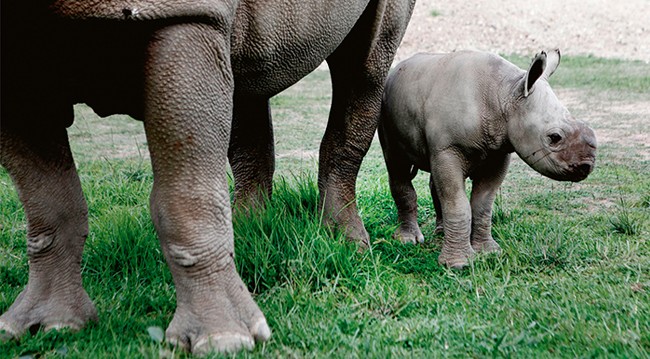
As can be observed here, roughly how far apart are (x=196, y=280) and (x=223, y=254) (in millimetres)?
135

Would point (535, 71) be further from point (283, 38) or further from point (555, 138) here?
point (283, 38)

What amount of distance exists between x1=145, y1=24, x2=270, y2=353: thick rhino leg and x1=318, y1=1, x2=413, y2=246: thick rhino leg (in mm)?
1467

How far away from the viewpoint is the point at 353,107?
462 centimetres

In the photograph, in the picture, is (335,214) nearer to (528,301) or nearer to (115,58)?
(528,301)

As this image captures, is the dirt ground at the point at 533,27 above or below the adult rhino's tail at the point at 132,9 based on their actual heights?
below

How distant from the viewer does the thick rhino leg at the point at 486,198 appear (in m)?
4.43

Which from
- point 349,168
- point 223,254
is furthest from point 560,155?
point 223,254

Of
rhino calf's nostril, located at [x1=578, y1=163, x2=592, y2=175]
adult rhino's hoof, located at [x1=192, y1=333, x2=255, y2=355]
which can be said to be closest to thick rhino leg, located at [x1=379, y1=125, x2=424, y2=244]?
rhino calf's nostril, located at [x1=578, y1=163, x2=592, y2=175]

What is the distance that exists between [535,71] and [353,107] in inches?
41.0

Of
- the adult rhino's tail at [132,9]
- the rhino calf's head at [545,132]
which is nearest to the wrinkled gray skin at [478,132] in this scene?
the rhino calf's head at [545,132]

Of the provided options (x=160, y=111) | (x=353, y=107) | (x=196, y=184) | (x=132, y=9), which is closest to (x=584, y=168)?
(x=353, y=107)

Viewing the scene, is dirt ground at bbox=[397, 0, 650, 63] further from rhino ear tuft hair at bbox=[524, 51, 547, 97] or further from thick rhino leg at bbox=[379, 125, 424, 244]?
rhino ear tuft hair at bbox=[524, 51, 547, 97]

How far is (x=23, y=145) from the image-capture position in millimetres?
3145

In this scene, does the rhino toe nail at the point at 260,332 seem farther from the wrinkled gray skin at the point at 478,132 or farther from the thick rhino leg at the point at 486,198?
the thick rhino leg at the point at 486,198
